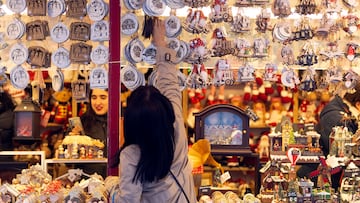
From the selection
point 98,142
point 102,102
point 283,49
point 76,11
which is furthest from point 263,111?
point 76,11

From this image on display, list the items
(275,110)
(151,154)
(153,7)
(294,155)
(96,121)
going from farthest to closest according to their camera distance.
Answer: (275,110) < (96,121) < (294,155) < (153,7) < (151,154)

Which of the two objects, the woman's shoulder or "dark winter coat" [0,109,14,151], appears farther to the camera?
"dark winter coat" [0,109,14,151]

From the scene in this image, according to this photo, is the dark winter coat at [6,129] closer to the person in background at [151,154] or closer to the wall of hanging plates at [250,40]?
the wall of hanging plates at [250,40]

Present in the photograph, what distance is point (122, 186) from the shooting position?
299 cm

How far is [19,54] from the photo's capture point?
3707mm

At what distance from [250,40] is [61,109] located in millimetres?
3199

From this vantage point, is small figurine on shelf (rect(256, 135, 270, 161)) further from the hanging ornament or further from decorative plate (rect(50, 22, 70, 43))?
decorative plate (rect(50, 22, 70, 43))

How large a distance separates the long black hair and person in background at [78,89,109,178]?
2090 millimetres

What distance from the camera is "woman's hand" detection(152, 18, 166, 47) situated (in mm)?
3550

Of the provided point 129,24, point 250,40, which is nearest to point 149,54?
point 129,24

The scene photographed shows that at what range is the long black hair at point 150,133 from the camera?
9.78 ft

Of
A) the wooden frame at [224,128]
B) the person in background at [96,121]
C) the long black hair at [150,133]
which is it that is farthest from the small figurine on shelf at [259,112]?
the long black hair at [150,133]

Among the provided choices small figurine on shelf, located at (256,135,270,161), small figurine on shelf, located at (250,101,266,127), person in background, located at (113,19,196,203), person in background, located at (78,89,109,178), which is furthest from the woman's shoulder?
small figurine on shelf, located at (250,101,266,127)

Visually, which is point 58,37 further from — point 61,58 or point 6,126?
point 6,126
